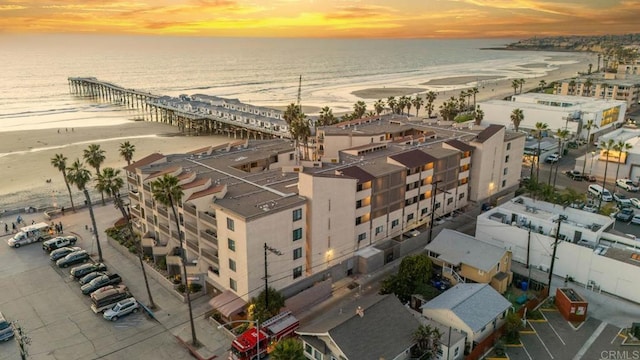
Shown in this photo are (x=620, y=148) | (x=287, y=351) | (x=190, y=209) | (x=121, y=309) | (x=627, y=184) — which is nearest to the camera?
(x=287, y=351)

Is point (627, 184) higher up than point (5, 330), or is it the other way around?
point (627, 184)

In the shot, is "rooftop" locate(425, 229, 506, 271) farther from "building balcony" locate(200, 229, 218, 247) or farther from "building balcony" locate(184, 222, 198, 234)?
"building balcony" locate(184, 222, 198, 234)

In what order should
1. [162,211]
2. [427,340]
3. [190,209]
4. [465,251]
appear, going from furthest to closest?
[162,211] → [465,251] → [190,209] → [427,340]

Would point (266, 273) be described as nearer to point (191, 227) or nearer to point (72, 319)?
point (191, 227)

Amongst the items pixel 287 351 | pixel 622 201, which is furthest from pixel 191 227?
pixel 622 201

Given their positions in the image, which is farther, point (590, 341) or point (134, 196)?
point (134, 196)

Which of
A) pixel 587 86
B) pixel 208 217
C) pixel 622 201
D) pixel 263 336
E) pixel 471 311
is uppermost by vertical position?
pixel 587 86
